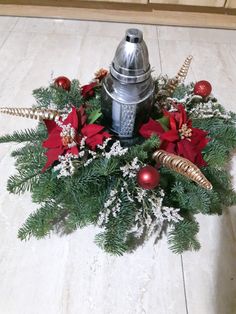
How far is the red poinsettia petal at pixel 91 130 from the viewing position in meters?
0.54

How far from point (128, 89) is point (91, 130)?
90mm

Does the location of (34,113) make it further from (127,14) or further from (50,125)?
(127,14)

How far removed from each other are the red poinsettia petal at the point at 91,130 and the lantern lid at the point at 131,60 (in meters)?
0.09

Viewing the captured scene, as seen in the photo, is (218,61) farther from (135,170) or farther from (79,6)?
(135,170)

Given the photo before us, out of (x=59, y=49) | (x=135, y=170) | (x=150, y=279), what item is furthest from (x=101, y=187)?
(x=59, y=49)

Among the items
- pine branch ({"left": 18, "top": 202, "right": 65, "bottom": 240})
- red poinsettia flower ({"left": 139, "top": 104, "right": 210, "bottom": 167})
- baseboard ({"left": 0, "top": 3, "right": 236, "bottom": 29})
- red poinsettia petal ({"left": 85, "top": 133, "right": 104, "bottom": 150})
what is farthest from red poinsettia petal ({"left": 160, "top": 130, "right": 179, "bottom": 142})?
baseboard ({"left": 0, "top": 3, "right": 236, "bottom": 29})

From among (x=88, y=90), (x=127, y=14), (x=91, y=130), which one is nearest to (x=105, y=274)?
(x=91, y=130)

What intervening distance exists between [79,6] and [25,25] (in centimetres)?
26

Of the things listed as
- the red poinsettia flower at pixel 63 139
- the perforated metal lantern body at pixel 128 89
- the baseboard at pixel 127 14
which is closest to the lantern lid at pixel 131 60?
the perforated metal lantern body at pixel 128 89

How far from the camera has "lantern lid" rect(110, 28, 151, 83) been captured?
50 centimetres

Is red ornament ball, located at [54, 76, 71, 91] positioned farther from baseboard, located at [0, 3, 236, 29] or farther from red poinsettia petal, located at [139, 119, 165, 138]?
baseboard, located at [0, 3, 236, 29]

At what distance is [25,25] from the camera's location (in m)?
1.28

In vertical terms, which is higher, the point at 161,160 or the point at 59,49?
the point at 161,160

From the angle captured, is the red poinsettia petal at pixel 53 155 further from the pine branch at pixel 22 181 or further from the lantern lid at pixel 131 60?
the lantern lid at pixel 131 60
